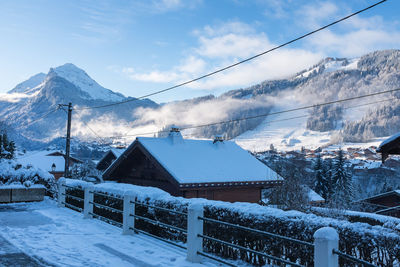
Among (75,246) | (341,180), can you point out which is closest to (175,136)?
(75,246)

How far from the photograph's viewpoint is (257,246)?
7.35 meters

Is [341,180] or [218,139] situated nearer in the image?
[218,139]

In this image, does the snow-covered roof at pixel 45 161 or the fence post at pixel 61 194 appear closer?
the fence post at pixel 61 194

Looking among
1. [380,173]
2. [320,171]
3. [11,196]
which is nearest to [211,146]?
[11,196]

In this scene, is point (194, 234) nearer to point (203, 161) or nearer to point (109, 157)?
point (203, 161)

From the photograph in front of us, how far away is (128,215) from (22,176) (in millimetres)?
11151

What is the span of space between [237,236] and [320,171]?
158ft

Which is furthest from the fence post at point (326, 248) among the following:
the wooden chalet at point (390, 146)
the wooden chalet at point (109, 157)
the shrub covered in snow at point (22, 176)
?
the wooden chalet at point (109, 157)

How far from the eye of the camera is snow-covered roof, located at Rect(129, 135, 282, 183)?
16.6 metres

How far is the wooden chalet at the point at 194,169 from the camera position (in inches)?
643

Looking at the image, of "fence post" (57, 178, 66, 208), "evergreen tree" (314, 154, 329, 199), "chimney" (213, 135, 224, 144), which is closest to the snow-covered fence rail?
"fence post" (57, 178, 66, 208)

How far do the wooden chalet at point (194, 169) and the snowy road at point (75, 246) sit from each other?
616cm

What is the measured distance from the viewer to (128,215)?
9.11m

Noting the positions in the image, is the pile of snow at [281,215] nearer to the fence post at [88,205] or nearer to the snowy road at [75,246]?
the snowy road at [75,246]
